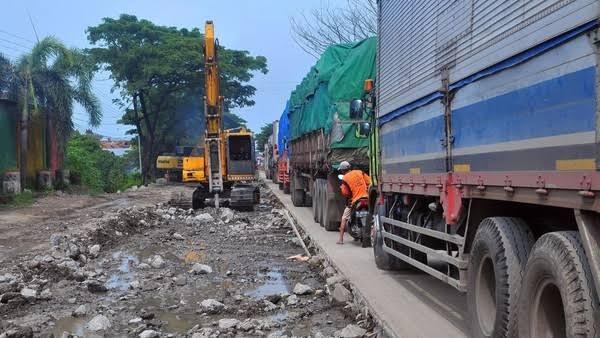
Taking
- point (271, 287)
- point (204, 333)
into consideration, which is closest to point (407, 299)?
point (204, 333)

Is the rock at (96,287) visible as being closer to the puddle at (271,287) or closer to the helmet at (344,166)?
the puddle at (271,287)

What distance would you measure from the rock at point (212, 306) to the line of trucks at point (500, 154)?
7.38ft

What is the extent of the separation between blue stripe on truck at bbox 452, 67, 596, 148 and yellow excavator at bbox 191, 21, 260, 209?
55.8ft

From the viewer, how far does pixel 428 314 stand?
22.5ft

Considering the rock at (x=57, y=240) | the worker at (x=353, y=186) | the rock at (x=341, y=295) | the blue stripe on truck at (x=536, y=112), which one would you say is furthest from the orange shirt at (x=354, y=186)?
the blue stripe on truck at (x=536, y=112)

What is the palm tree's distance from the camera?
86.1ft

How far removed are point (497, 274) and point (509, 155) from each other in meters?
0.82

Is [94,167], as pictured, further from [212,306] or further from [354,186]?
[212,306]

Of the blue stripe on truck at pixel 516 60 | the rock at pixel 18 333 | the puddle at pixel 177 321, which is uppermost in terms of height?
the blue stripe on truck at pixel 516 60

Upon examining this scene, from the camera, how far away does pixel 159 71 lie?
4141 cm

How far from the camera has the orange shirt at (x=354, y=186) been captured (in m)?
12.0

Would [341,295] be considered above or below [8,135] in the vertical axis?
below

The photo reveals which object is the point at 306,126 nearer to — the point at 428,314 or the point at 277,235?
the point at 277,235

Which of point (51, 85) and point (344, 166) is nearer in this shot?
point (344, 166)
